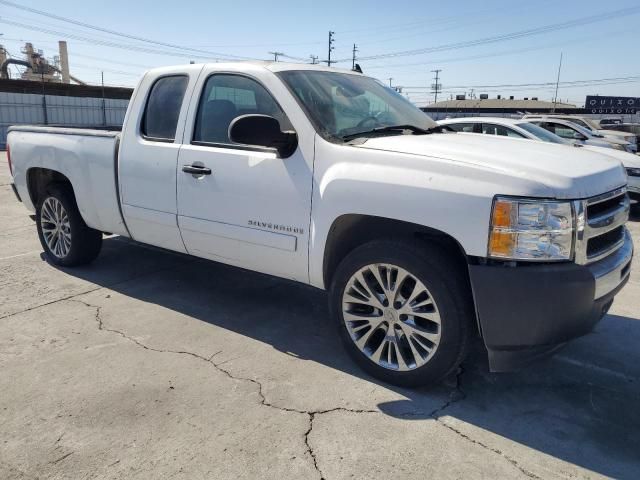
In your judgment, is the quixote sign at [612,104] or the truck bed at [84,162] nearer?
the truck bed at [84,162]

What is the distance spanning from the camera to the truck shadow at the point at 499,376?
9.05 ft

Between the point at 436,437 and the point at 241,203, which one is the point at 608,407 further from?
the point at 241,203

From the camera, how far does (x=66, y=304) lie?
4.53 metres

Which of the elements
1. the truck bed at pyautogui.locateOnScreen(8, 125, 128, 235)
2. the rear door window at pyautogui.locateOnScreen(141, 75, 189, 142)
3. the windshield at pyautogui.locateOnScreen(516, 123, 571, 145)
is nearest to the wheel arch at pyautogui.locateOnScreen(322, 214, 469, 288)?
the rear door window at pyautogui.locateOnScreen(141, 75, 189, 142)

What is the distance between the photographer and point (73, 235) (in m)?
5.25

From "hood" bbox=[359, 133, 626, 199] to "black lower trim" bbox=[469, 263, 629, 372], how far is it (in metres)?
0.43

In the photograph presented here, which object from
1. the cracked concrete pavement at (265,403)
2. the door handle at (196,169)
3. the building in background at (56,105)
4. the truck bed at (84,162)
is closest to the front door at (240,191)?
the door handle at (196,169)

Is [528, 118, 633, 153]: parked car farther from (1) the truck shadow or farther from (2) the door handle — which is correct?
(2) the door handle

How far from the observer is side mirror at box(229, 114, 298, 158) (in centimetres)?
331

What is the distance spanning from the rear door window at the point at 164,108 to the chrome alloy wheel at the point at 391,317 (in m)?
2.01

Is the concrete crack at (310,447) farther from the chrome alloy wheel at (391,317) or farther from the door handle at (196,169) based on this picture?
the door handle at (196,169)

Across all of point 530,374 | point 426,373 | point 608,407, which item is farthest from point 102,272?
point 608,407

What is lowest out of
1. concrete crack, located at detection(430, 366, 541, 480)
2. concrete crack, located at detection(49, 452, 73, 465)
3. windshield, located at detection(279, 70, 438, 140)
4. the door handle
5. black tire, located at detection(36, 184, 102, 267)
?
concrete crack, located at detection(49, 452, 73, 465)

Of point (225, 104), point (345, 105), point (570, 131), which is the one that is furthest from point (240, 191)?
point (570, 131)
